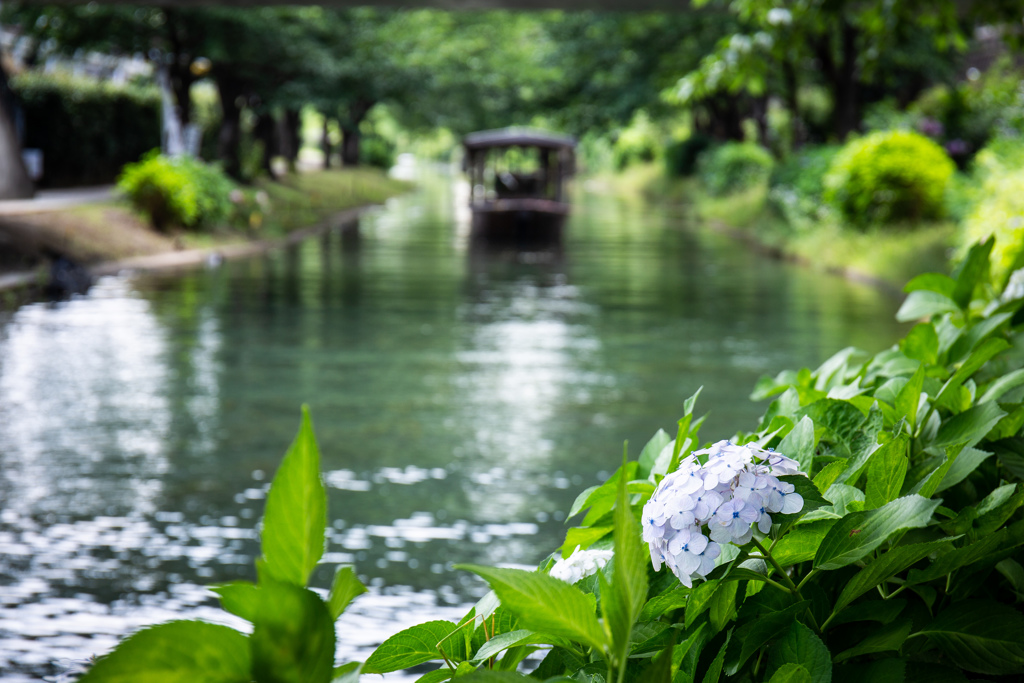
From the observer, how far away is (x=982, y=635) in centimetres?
151

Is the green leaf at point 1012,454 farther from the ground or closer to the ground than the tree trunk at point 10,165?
closer to the ground

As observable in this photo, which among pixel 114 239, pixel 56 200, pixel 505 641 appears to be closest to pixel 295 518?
pixel 505 641

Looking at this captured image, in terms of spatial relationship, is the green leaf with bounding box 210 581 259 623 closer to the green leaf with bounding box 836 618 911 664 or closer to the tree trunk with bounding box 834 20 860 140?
the green leaf with bounding box 836 618 911 664

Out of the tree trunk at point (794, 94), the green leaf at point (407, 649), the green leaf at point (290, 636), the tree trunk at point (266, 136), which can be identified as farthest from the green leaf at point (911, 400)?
the tree trunk at point (266, 136)

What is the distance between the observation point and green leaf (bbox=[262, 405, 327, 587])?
103 cm

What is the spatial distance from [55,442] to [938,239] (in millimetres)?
14502

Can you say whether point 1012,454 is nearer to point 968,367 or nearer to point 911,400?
point 911,400

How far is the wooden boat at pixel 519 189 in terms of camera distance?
1155 inches

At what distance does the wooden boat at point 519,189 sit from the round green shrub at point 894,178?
8.42 meters

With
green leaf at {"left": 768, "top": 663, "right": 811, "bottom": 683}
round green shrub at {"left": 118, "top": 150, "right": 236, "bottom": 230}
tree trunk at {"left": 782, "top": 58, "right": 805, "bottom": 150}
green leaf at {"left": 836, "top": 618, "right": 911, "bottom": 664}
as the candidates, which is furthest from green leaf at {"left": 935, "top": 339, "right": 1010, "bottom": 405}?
tree trunk at {"left": 782, "top": 58, "right": 805, "bottom": 150}

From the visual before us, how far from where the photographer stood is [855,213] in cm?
2184

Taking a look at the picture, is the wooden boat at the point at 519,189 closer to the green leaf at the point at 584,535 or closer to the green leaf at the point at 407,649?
the green leaf at the point at 584,535

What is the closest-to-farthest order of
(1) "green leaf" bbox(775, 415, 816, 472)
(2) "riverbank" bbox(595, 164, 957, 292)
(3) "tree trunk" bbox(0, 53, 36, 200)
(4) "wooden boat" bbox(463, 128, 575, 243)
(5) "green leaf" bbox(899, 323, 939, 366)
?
(1) "green leaf" bbox(775, 415, 816, 472)
(5) "green leaf" bbox(899, 323, 939, 366)
(2) "riverbank" bbox(595, 164, 957, 292)
(3) "tree trunk" bbox(0, 53, 36, 200)
(4) "wooden boat" bbox(463, 128, 575, 243)

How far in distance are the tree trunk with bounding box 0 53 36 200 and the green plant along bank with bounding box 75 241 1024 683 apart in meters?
23.0
